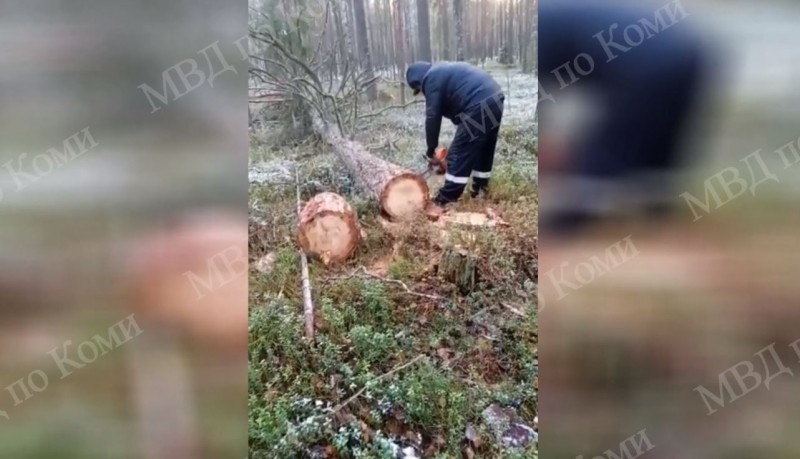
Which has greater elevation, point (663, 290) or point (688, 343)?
point (663, 290)

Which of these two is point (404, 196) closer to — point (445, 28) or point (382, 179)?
point (382, 179)

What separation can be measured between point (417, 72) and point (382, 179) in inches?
11.2

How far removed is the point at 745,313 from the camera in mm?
1034

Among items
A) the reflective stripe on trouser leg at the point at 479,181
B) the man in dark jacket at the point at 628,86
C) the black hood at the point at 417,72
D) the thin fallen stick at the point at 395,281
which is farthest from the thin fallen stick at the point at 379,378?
the black hood at the point at 417,72

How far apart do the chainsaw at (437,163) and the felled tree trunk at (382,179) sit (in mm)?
26

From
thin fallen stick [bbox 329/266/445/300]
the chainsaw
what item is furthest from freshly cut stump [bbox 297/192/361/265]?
Answer: the chainsaw

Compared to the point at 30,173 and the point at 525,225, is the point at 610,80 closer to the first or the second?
the point at 525,225

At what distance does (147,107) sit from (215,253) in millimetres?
341

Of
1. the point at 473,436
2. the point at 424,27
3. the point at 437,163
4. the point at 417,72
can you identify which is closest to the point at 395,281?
the point at 437,163

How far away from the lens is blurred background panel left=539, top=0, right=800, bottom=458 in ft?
3.33

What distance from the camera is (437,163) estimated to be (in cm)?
131

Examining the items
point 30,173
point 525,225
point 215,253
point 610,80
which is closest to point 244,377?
point 215,253

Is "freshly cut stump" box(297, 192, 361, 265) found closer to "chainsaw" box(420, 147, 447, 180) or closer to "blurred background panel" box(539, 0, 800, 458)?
"chainsaw" box(420, 147, 447, 180)

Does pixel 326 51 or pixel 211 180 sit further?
pixel 326 51
